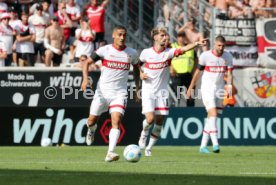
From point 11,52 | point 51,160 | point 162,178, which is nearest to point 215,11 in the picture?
point 11,52

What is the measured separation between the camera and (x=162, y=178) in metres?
12.9

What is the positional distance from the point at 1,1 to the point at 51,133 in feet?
16.1

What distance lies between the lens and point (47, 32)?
2669 cm

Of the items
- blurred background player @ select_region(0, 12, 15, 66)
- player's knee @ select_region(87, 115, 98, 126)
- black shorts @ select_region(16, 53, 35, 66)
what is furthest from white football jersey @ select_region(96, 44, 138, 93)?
black shorts @ select_region(16, 53, 35, 66)

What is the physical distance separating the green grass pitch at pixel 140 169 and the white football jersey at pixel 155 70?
1.37m

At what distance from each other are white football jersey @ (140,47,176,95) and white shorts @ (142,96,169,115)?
15 cm

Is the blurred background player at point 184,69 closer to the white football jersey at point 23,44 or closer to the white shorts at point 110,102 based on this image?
the white football jersey at point 23,44

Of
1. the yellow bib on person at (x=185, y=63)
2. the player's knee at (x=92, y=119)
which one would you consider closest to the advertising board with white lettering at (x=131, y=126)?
the yellow bib on person at (x=185, y=63)

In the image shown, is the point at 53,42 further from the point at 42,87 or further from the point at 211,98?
the point at 211,98

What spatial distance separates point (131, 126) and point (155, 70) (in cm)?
513

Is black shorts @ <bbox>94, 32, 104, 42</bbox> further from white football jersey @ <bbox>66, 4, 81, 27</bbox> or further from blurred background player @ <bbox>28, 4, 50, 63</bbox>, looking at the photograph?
blurred background player @ <bbox>28, 4, 50, 63</bbox>

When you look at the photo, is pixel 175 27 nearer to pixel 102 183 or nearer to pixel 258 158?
pixel 258 158

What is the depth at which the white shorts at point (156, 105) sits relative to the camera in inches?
766

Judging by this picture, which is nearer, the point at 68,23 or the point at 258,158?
the point at 258,158
